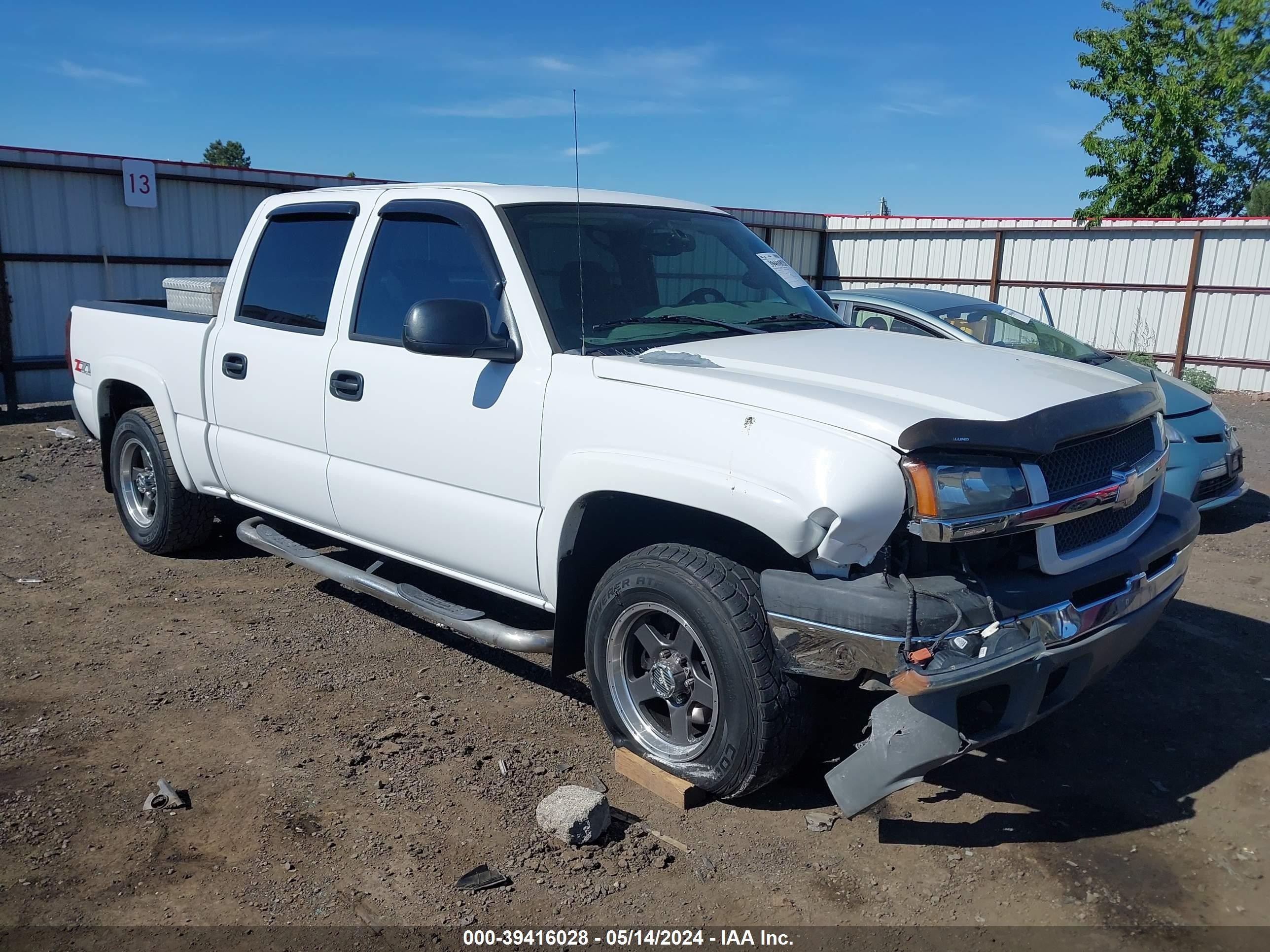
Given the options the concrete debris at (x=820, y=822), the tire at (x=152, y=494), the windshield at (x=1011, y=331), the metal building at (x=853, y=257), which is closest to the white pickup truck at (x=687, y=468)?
the concrete debris at (x=820, y=822)

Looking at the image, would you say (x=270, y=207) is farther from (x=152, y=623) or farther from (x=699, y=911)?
(x=699, y=911)

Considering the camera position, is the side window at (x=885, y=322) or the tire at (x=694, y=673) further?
the side window at (x=885, y=322)

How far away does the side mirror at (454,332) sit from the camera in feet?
11.7

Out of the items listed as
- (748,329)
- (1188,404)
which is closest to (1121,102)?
(1188,404)

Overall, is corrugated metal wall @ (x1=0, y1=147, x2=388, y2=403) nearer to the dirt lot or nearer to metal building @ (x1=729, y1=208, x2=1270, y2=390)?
the dirt lot

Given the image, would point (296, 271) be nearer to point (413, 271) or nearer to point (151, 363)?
point (413, 271)

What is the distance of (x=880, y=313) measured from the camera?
787 cm

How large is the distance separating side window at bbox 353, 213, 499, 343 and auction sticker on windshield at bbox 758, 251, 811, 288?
1.40 meters

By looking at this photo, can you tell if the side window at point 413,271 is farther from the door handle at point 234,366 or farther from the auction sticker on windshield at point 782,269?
the auction sticker on windshield at point 782,269

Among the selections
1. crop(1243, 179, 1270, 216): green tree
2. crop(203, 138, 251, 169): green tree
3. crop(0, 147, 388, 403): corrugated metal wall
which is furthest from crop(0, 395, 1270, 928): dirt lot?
crop(203, 138, 251, 169): green tree

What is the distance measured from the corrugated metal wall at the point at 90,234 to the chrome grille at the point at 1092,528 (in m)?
10.5

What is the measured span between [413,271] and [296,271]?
2.92ft

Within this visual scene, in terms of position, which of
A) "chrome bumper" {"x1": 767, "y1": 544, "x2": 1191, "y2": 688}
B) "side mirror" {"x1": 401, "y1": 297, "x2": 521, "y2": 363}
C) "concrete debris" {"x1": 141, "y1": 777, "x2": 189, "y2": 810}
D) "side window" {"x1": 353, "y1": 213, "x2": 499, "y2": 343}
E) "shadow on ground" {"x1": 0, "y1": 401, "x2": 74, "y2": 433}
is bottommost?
"shadow on ground" {"x1": 0, "y1": 401, "x2": 74, "y2": 433}

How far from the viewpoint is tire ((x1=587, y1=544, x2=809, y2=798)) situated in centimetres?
309
